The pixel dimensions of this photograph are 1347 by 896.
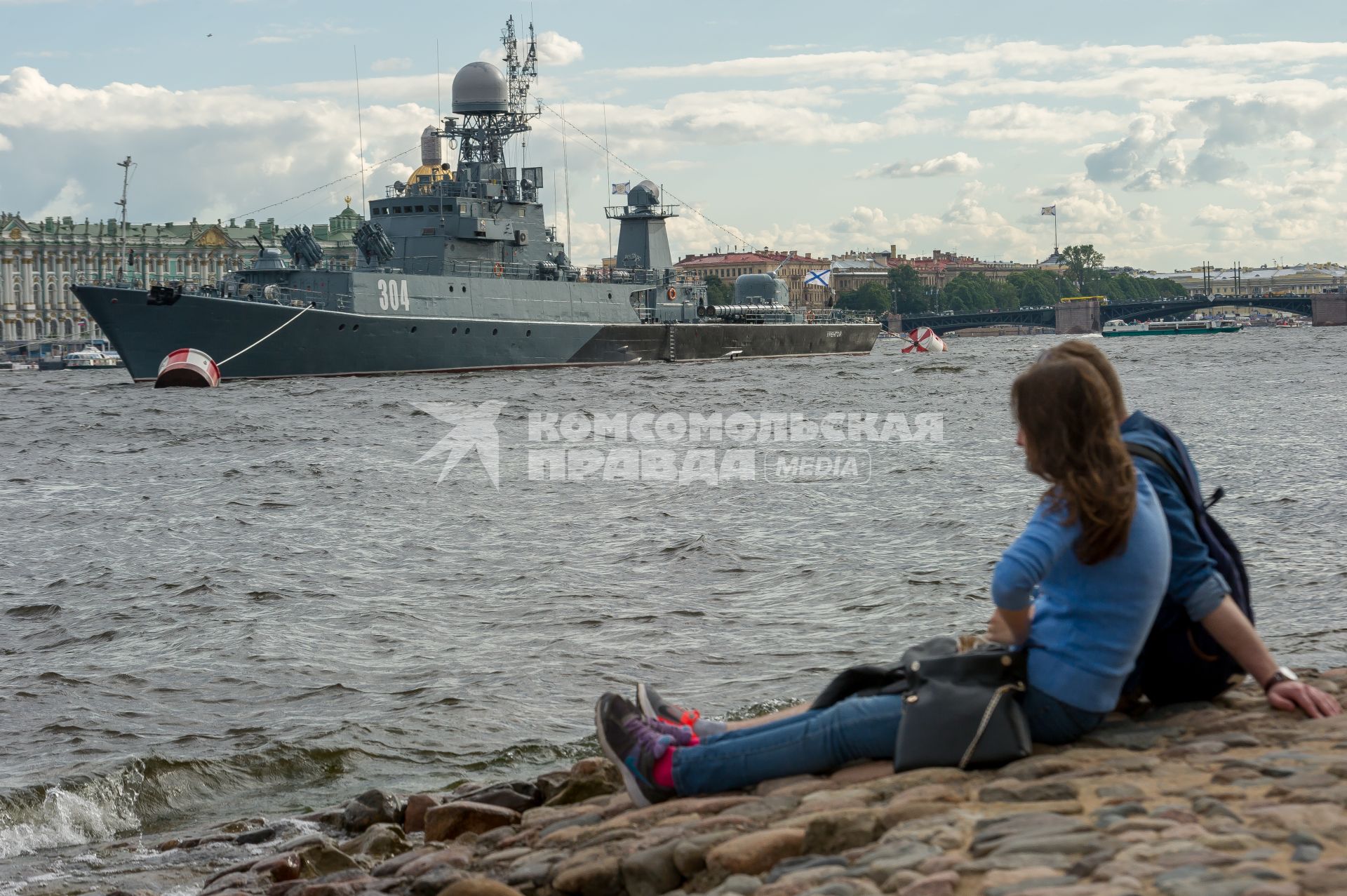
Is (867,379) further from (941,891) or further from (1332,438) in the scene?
(941,891)

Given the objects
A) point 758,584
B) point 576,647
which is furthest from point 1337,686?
point 758,584

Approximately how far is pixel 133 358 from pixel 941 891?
44768mm

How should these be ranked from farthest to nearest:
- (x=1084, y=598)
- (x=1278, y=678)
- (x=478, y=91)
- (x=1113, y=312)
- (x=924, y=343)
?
(x=1113, y=312)
(x=924, y=343)
(x=478, y=91)
(x=1278, y=678)
(x=1084, y=598)

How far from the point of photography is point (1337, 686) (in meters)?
4.86

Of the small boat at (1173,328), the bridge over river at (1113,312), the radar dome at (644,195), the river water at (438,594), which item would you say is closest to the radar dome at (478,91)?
the radar dome at (644,195)

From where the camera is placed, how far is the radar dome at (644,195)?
6525 cm

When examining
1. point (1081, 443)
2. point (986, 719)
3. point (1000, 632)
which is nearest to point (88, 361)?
point (1000, 632)

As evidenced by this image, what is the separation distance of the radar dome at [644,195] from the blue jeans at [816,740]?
203ft

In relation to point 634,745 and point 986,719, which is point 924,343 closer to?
point 634,745

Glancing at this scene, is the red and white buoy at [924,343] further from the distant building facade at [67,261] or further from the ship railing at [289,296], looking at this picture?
the distant building facade at [67,261]

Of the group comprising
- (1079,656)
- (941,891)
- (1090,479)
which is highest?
(1090,479)

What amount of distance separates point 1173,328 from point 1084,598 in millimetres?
127839

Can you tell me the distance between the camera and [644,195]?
65.3m

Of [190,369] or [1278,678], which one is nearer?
[1278,678]
